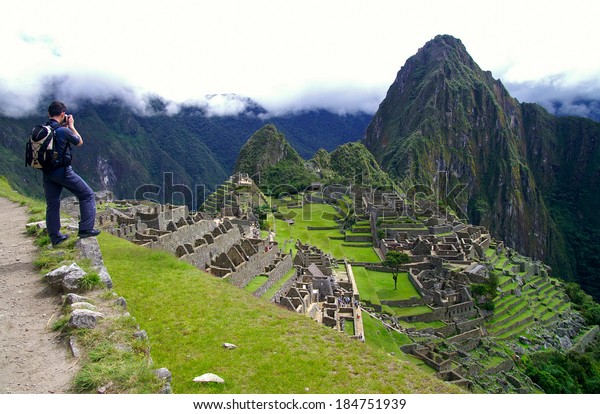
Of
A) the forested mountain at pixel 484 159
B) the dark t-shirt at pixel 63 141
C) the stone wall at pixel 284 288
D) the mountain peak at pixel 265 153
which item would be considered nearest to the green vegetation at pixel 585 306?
the stone wall at pixel 284 288

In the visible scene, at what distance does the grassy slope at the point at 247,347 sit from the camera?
5.57 meters

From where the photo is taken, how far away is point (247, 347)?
6.32 meters

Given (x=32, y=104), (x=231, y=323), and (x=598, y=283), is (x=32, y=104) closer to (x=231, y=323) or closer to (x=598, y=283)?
(x=231, y=323)

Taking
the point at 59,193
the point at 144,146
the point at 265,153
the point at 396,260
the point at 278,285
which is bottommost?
the point at 396,260

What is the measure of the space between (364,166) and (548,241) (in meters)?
85.5

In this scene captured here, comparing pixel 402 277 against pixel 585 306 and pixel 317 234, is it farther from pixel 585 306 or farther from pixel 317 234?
pixel 585 306

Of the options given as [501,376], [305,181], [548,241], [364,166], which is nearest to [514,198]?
[548,241]

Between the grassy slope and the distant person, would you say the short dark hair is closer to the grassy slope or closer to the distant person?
the distant person

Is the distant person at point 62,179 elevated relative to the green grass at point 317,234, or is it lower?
elevated

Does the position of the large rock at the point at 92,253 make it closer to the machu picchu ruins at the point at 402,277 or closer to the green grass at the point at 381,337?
the machu picchu ruins at the point at 402,277

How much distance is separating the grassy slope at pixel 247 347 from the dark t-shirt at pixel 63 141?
2428mm

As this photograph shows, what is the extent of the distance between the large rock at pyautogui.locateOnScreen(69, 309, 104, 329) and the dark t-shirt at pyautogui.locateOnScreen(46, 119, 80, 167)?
2982 millimetres

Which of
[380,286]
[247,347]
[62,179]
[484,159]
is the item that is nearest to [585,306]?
[380,286]

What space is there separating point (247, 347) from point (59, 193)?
A: 172 inches
